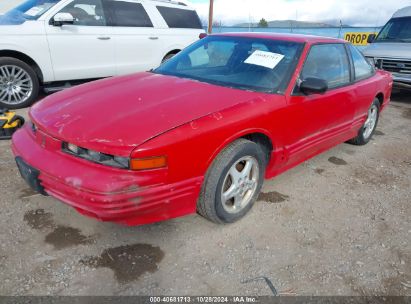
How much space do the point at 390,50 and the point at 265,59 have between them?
612cm

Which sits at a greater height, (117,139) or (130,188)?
(117,139)

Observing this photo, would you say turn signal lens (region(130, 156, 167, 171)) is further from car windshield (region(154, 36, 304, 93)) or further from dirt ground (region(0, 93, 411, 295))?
car windshield (region(154, 36, 304, 93))

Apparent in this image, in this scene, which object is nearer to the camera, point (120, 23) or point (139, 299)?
point (139, 299)

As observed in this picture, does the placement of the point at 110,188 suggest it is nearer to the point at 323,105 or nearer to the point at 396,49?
the point at 323,105

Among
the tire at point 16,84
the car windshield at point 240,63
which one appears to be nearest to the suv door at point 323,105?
the car windshield at point 240,63

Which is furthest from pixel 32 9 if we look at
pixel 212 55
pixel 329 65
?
pixel 329 65

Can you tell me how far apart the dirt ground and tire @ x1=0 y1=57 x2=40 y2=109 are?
2346 mm

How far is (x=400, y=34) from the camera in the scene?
827cm

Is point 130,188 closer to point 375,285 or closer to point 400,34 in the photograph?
point 375,285

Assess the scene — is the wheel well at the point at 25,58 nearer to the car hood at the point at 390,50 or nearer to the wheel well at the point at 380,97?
the wheel well at the point at 380,97

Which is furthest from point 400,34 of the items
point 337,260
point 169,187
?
point 169,187

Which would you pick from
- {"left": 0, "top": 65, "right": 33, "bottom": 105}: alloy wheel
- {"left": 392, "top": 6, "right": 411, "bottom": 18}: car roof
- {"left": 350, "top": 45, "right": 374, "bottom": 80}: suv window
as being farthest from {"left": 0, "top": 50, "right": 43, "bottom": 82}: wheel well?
{"left": 392, "top": 6, "right": 411, "bottom": 18}: car roof

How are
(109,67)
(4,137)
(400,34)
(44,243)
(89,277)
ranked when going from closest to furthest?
(89,277), (44,243), (4,137), (109,67), (400,34)

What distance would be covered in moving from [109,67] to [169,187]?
4704 mm
